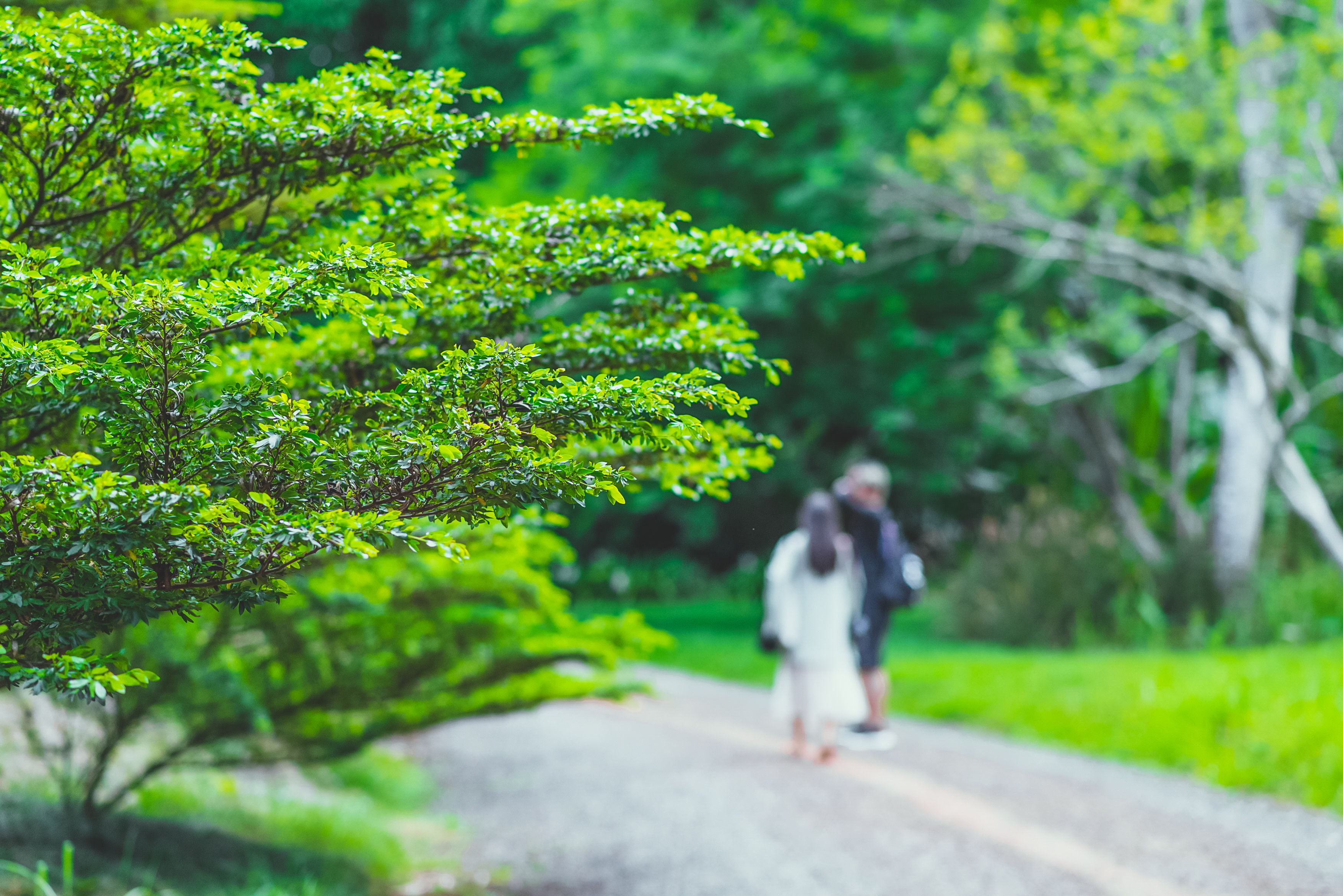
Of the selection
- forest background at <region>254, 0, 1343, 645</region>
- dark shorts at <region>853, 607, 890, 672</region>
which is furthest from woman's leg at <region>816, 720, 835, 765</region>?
forest background at <region>254, 0, 1343, 645</region>

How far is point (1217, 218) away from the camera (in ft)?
36.6

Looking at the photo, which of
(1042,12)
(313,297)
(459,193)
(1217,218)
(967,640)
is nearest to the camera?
(313,297)

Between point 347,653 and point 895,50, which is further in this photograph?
point 895,50

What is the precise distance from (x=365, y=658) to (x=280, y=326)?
311 centimetres

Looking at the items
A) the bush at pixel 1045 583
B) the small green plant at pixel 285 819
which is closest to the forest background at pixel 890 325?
the bush at pixel 1045 583

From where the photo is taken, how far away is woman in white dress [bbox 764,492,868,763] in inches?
310

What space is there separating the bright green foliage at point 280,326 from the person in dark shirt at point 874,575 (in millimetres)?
5308

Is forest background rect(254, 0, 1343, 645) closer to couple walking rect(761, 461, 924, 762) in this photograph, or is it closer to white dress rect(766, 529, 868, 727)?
couple walking rect(761, 461, 924, 762)

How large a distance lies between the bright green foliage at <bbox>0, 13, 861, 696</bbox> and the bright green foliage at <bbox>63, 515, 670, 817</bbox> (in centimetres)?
173

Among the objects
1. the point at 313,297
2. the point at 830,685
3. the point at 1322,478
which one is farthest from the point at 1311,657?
the point at 313,297

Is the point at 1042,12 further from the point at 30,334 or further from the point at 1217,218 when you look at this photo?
the point at 30,334

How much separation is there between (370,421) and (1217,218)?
10.8 meters

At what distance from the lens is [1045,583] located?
Result: 44.5 feet

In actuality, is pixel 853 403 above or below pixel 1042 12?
below
